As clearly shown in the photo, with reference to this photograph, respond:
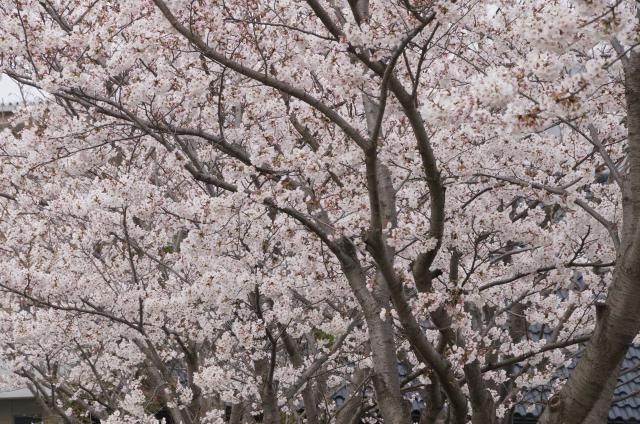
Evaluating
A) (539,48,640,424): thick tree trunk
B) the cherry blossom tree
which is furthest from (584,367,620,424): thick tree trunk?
(539,48,640,424): thick tree trunk

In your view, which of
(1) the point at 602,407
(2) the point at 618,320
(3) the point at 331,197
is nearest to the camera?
(2) the point at 618,320

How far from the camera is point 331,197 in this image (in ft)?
16.2

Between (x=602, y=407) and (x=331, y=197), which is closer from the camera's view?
(x=602, y=407)

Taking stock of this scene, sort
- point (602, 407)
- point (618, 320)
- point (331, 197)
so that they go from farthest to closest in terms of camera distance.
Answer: point (331, 197)
point (602, 407)
point (618, 320)

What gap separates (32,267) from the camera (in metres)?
6.19

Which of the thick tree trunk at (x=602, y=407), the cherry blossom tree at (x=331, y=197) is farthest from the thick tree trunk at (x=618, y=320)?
the thick tree trunk at (x=602, y=407)

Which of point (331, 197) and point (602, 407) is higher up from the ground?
point (331, 197)

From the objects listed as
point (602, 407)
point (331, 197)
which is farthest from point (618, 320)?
point (331, 197)

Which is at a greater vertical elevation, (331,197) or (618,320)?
(331,197)

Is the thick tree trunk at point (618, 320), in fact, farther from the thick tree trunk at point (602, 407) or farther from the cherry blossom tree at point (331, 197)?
the thick tree trunk at point (602, 407)

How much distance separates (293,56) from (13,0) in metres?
2.03

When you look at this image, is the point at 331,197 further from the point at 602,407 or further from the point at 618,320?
the point at 618,320

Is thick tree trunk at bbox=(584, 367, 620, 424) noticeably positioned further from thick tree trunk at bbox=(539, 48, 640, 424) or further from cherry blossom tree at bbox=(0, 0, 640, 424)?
thick tree trunk at bbox=(539, 48, 640, 424)

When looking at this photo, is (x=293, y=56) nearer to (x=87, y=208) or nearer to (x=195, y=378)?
(x=87, y=208)
